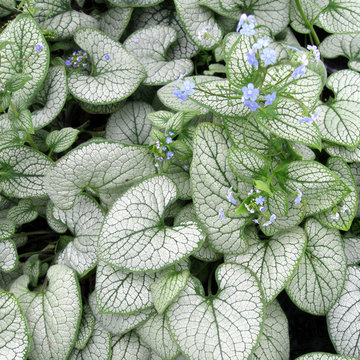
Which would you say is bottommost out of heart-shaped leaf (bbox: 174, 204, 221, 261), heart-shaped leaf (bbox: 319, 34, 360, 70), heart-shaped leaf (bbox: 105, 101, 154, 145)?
heart-shaped leaf (bbox: 174, 204, 221, 261)

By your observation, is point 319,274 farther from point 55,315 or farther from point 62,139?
point 62,139

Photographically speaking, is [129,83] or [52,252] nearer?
[129,83]

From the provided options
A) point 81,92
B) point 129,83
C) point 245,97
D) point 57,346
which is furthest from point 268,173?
point 57,346

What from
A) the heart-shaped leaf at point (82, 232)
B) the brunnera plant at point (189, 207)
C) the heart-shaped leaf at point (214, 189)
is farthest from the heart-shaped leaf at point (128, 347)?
the heart-shaped leaf at point (214, 189)

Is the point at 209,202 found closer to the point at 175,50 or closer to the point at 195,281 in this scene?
the point at 195,281

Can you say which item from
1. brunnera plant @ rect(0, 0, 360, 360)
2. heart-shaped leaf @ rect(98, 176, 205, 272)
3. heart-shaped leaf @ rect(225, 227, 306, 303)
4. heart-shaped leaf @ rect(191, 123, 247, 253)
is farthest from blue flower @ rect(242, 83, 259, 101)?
heart-shaped leaf @ rect(225, 227, 306, 303)

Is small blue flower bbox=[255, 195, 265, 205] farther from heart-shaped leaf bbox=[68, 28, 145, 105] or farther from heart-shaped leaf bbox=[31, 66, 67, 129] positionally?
heart-shaped leaf bbox=[31, 66, 67, 129]
